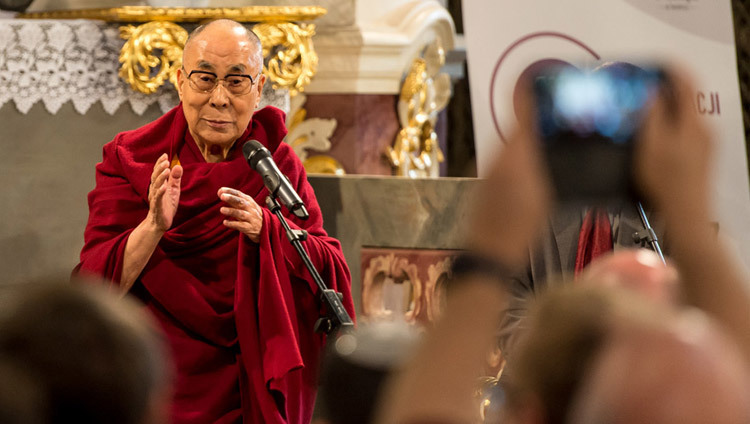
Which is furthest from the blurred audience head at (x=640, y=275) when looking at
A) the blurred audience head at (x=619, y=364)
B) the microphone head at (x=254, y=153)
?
the microphone head at (x=254, y=153)

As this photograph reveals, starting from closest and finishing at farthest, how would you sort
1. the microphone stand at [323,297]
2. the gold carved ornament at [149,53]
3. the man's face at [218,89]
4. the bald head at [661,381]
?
the bald head at [661,381] < the microphone stand at [323,297] < the man's face at [218,89] < the gold carved ornament at [149,53]

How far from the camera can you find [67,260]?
419 centimetres

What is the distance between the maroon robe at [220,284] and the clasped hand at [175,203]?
56 mm

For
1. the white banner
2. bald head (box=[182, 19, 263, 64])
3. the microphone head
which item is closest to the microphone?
the microphone head

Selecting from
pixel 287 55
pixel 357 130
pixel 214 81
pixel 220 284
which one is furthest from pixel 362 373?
pixel 357 130

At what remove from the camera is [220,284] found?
340 cm

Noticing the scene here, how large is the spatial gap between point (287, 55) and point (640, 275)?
306 cm

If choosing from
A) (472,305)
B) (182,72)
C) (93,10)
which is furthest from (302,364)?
(472,305)

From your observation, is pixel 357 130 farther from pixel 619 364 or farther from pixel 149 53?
pixel 619 364

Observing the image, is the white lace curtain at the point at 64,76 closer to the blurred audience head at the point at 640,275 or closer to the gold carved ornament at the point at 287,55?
the gold carved ornament at the point at 287,55

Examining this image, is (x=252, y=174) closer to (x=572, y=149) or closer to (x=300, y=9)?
(x=300, y=9)

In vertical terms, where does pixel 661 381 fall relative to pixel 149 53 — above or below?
below

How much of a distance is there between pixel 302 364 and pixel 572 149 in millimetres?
2240

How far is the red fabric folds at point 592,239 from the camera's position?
3.56 metres
